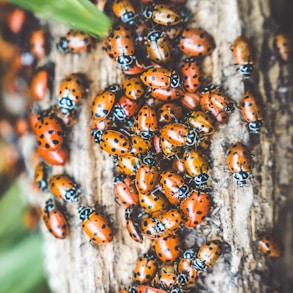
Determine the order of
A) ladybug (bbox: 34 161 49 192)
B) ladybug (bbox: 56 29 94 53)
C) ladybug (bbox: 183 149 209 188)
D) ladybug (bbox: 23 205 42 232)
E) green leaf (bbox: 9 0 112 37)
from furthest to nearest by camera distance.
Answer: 1. ladybug (bbox: 23 205 42 232)
2. ladybug (bbox: 34 161 49 192)
3. ladybug (bbox: 56 29 94 53)
4. ladybug (bbox: 183 149 209 188)
5. green leaf (bbox: 9 0 112 37)

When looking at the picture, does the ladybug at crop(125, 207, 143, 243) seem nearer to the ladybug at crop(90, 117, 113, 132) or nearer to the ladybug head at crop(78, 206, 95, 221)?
the ladybug head at crop(78, 206, 95, 221)

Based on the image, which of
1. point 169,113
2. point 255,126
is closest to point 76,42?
point 169,113

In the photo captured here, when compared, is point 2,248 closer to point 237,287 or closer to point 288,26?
point 237,287

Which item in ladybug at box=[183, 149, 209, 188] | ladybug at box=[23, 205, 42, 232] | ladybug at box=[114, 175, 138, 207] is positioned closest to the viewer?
ladybug at box=[183, 149, 209, 188]

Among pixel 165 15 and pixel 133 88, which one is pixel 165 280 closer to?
pixel 133 88

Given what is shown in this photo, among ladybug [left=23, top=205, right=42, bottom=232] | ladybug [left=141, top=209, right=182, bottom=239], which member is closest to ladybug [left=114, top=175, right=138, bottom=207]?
ladybug [left=141, top=209, right=182, bottom=239]

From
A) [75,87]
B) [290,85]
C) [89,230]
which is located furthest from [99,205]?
[290,85]

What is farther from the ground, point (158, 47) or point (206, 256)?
point (158, 47)
